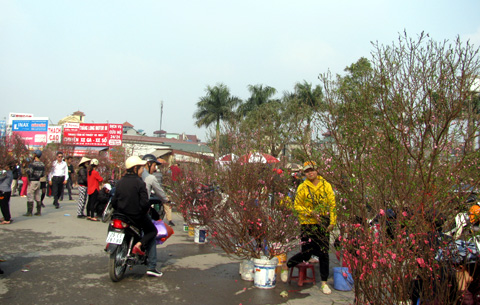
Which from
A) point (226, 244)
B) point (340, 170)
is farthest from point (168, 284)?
point (340, 170)

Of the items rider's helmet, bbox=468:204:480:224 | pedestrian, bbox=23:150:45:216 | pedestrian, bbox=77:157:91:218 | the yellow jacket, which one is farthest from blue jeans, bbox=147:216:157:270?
pedestrian, bbox=23:150:45:216

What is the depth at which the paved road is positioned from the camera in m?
5.79

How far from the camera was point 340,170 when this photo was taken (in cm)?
548

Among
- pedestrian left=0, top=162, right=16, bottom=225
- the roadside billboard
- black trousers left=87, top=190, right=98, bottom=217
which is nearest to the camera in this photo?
pedestrian left=0, top=162, right=16, bottom=225

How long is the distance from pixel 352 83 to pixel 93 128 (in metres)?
39.4

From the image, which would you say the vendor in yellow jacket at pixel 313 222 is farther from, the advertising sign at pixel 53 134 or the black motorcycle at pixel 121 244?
the advertising sign at pixel 53 134

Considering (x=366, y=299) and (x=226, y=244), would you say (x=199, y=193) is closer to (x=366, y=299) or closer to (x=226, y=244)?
(x=226, y=244)

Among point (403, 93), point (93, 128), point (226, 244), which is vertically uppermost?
point (93, 128)

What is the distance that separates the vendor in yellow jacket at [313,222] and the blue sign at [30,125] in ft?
140

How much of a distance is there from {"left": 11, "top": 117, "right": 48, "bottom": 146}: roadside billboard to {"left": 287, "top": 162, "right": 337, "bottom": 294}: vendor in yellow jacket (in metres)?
42.2

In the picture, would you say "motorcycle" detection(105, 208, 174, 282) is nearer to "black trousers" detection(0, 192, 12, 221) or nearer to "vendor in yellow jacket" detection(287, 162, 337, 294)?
"vendor in yellow jacket" detection(287, 162, 337, 294)

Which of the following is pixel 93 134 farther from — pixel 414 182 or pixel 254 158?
pixel 414 182

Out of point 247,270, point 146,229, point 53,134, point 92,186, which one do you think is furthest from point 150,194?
point 53,134

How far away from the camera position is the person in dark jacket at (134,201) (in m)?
6.45
